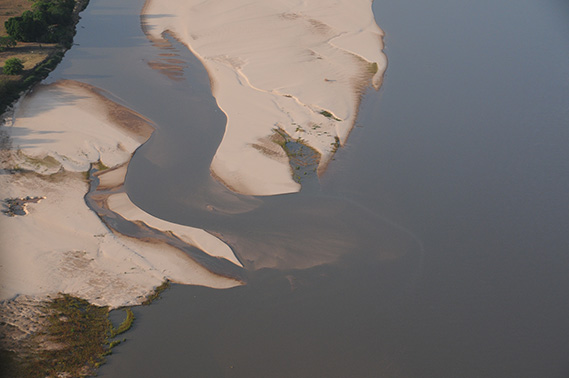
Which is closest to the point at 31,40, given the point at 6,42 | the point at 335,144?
the point at 6,42

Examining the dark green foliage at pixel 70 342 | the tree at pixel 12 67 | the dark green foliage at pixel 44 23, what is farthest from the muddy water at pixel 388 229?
the tree at pixel 12 67

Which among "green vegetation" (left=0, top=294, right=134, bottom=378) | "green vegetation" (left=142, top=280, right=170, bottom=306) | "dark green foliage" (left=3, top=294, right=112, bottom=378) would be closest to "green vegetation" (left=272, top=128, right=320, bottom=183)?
"green vegetation" (left=142, top=280, right=170, bottom=306)

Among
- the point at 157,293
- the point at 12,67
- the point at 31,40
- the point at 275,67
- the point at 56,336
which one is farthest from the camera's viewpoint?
the point at 31,40

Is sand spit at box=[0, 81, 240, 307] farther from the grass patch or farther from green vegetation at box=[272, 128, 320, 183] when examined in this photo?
green vegetation at box=[272, 128, 320, 183]

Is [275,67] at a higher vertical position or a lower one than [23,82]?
higher

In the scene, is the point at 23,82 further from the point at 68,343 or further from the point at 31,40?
the point at 68,343

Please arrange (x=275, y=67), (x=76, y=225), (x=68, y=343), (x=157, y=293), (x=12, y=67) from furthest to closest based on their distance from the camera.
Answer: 1. (x=275, y=67)
2. (x=12, y=67)
3. (x=76, y=225)
4. (x=157, y=293)
5. (x=68, y=343)

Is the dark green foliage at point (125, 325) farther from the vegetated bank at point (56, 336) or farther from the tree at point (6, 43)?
the tree at point (6, 43)
